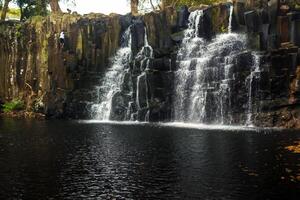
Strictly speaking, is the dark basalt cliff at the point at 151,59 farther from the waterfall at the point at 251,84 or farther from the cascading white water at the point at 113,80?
the cascading white water at the point at 113,80

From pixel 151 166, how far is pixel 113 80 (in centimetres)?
4199

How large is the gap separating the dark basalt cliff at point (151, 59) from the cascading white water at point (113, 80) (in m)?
1.01

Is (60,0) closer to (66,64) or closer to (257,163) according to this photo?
(66,64)

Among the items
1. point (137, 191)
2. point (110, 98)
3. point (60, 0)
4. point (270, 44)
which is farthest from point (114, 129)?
point (60, 0)

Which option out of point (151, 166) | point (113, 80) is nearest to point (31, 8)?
point (113, 80)

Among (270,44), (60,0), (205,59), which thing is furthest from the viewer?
(60,0)

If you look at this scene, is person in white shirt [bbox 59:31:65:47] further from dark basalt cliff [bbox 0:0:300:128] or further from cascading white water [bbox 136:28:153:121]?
cascading white water [bbox 136:28:153:121]

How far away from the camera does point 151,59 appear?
65.3 metres

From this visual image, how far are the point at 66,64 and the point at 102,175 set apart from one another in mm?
48267

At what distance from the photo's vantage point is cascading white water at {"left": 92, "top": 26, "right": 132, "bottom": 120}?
6788 centimetres

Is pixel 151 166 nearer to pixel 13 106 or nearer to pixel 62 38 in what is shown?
pixel 62 38

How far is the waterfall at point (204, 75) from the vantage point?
2274 inches

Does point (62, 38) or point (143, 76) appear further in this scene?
point (62, 38)

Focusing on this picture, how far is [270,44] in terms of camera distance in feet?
188
